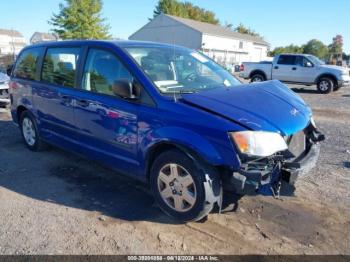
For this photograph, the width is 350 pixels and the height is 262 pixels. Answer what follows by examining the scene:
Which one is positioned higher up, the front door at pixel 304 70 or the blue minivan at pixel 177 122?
the front door at pixel 304 70

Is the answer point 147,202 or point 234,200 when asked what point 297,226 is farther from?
point 147,202

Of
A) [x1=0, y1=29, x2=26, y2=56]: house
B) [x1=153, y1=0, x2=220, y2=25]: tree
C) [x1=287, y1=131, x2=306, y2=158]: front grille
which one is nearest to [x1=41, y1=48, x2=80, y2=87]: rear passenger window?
[x1=287, y1=131, x2=306, y2=158]: front grille

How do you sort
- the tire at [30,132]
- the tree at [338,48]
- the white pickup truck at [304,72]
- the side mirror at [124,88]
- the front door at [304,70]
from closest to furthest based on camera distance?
the side mirror at [124,88], the tire at [30,132], the white pickup truck at [304,72], the front door at [304,70], the tree at [338,48]

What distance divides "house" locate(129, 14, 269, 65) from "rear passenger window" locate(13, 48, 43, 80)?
36851 mm

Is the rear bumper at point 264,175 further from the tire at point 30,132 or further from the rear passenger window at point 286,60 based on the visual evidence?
the rear passenger window at point 286,60

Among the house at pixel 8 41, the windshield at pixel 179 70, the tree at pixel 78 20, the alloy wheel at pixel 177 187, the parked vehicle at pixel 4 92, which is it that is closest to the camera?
the alloy wheel at pixel 177 187

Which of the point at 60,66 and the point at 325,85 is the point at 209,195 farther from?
the point at 325,85

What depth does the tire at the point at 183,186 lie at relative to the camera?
10.9 ft

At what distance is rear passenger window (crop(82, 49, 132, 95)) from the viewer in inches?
159

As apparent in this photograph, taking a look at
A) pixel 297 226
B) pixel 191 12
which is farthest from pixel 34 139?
pixel 191 12

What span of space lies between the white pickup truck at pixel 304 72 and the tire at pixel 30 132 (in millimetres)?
14619

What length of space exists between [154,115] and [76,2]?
38792mm

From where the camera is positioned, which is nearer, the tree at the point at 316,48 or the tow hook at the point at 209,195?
the tow hook at the point at 209,195

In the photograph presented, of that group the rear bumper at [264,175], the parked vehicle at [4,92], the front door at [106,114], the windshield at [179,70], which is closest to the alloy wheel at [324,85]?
the windshield at [179,70]
